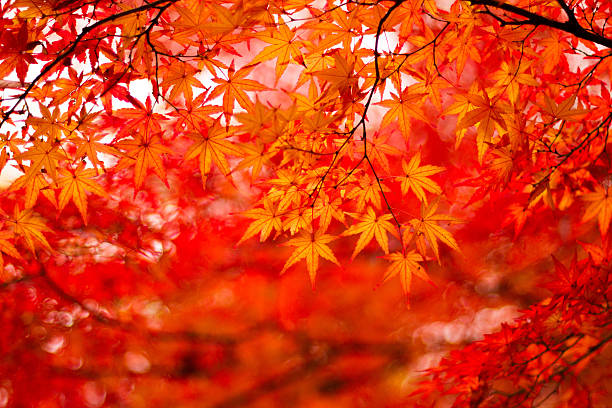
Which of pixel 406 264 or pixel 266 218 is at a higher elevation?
pixel 266 218

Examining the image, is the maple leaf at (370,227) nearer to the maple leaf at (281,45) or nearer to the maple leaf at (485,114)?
the maple leaf at (485,114)

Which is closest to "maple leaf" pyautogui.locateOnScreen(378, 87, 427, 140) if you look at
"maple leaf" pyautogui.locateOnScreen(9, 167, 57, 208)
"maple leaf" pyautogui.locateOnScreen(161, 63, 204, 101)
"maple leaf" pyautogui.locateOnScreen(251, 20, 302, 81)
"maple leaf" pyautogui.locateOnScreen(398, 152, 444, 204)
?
"maple leaf" pyautogui.locateOnScreen(398, 152, 444, 204)

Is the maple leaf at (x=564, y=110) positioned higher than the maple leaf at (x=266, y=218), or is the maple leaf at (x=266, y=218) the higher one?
the maple leaf at (x=266, y=218)

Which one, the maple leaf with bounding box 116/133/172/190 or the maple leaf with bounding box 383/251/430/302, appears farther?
the maple leaf with bounding box 383/251/430/302

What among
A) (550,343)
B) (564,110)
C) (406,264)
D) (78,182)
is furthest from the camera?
(550,343)

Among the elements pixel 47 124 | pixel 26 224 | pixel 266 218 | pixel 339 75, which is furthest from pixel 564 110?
pixel 26 224

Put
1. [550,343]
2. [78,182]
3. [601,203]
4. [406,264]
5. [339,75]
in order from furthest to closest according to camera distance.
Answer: [550,343] → [601,203] → [406,264] → [78,182] → [339,75]

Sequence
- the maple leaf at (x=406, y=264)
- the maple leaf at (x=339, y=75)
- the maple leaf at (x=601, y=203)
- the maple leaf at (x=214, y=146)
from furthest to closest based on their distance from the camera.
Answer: the maple leaf at (x=601, y=203) < the maple leaf at (x=406, y=264) < the maple leaf at (x=214, y=146) < the maple leaf at (x=339, y=75)

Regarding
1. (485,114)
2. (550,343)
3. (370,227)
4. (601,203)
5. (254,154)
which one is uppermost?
(254,154)

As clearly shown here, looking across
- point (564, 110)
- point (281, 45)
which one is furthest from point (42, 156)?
point (564, 110)

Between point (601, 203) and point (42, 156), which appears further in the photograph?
point (601, 203)

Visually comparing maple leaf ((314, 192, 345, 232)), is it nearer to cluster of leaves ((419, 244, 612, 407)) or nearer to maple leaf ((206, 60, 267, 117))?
maple leaf ((206, 60, 267, 117))

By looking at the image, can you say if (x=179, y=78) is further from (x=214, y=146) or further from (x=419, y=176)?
(x=419, y=176)

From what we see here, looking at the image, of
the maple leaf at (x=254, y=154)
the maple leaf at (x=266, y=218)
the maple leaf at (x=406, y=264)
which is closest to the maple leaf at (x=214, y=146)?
the maple leaf at (x=254, y=154)
